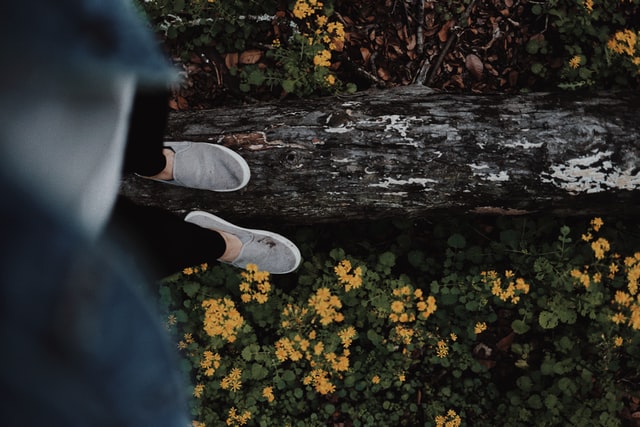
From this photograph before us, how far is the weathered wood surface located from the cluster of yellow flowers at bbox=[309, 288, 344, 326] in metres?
0.40

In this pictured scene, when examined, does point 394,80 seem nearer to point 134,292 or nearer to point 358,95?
point 358,95

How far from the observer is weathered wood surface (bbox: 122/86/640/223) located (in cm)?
214

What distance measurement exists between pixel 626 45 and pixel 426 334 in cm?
181

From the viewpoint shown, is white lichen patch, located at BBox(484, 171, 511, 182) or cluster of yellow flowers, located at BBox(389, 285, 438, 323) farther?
cluster of yellow flowers, located at BBox(389, 285, 438, 323)

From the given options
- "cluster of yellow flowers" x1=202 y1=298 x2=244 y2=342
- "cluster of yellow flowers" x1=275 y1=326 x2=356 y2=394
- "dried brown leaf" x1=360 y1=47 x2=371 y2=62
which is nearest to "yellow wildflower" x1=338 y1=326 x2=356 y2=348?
"cluster of yellow flowers" x1=275 y1=326 x2=356 y2=394

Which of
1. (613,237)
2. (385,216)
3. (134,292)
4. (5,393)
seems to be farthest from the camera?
(613,237)

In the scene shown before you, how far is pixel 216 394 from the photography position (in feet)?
8.59

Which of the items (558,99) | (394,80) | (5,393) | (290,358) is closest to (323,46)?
(394,80)

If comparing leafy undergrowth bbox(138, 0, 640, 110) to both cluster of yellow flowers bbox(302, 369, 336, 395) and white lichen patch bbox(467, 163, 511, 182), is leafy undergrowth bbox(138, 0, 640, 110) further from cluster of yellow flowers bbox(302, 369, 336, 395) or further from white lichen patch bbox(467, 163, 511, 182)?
cluster of yellow flowers bbox(302, 369, 336, 395)

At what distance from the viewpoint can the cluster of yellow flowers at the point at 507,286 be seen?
91.6 inches

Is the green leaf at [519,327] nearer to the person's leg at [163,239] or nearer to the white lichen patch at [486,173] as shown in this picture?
the white lichen patch at [486,173]

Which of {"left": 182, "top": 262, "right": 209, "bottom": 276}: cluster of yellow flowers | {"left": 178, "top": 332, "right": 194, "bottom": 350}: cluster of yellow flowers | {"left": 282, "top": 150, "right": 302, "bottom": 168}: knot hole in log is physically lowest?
{"left": 178, "top": 332, "right": 194, "bottom": 350}: cluster of yellow flowers

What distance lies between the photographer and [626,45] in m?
2.51

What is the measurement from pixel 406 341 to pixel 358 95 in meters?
1.26
